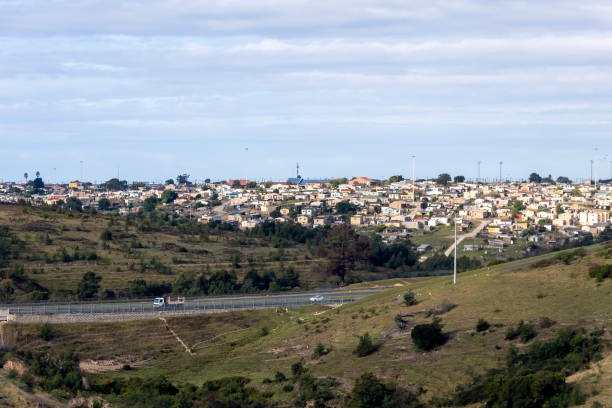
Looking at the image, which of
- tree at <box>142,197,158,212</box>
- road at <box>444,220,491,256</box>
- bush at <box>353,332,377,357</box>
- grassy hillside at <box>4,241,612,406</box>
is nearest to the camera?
grassy hillside at <box>4,241,612,406</box>

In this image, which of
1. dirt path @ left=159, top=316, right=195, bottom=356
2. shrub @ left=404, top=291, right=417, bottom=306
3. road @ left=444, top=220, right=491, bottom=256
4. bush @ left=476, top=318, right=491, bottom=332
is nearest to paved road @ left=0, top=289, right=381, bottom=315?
dirt path @ left=159, top=316, right=195, bottom=356

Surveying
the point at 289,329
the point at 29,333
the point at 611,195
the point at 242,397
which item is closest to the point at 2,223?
the point at 29,333

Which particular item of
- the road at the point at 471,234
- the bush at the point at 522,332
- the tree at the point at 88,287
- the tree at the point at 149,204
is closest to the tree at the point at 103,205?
the tree at the point at 149,204

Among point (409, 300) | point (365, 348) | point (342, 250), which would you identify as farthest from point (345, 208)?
point (365, 348)

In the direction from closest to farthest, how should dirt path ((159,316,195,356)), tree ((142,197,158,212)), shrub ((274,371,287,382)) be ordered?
shrub ((274,371,287,382)) → dirt path ((159,316,195,356)) → tree ((142,197,158,212))

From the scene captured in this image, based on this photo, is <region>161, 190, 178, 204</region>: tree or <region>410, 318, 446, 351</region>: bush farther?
<region>161, 190, 178, 204</region>: tree

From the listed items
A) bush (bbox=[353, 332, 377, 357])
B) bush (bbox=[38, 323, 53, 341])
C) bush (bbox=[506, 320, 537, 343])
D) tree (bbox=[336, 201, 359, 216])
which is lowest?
bush (bbox=[38, 323, 53, 341])

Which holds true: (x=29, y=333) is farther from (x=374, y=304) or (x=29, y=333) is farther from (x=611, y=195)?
(x=611, y=195)

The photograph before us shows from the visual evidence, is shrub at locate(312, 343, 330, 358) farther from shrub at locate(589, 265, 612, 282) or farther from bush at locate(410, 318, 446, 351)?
shrub at locate(589, 265, 612, 282)

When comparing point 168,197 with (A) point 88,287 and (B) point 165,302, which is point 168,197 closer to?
(A) point 88,287
